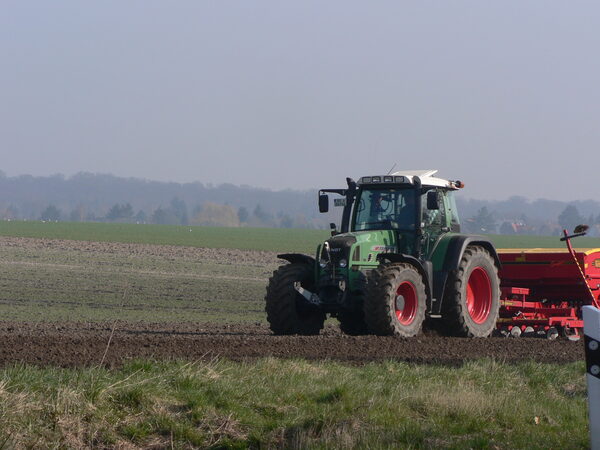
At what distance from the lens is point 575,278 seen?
1583 centimetres

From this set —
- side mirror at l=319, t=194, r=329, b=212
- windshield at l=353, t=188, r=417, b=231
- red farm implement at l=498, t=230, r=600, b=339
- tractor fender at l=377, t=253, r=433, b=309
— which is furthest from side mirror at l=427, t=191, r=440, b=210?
red farm implement at l=498, t=230, r=600, b=339

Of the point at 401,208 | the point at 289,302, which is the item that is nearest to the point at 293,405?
the point at 289,302

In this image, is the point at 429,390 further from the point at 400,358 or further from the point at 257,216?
the point at 257,216

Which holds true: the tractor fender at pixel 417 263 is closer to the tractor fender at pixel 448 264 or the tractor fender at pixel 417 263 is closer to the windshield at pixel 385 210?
the tractor fender at pixel 448 264

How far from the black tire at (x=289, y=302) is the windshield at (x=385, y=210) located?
1085mm

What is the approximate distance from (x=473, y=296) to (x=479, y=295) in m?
0.10

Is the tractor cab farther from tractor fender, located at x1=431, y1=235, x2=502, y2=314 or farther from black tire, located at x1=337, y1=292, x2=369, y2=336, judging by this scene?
black tire, located at x1=337, y1=292, x2=369, y2=336

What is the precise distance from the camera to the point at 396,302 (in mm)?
13969

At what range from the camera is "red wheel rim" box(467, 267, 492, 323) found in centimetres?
1538

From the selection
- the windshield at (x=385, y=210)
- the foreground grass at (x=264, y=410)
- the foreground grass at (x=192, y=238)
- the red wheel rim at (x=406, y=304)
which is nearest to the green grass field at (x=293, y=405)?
the foreground grass at (x=264, y=410)

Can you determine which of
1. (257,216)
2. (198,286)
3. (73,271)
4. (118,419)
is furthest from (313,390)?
(257,216)

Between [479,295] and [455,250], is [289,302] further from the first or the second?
[479,295]

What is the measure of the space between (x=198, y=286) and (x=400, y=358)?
18.3 meters

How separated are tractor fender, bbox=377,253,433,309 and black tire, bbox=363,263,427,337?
8 cm
